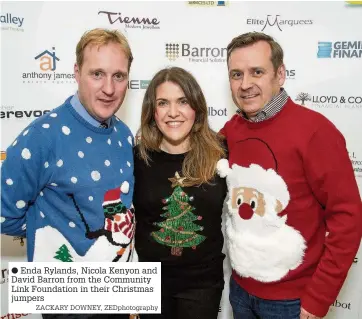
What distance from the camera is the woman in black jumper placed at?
1462 mm

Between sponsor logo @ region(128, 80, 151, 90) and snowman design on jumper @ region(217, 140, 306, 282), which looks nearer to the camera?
snowman design on jumper @ region(217, 140, 306, 282)

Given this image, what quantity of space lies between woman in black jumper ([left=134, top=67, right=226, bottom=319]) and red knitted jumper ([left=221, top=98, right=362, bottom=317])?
192mm

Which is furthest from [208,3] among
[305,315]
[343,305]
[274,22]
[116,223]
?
[343,305]

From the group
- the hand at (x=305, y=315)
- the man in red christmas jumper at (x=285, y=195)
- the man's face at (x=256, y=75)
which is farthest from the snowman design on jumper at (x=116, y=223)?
the hand at (x=305, y=315)

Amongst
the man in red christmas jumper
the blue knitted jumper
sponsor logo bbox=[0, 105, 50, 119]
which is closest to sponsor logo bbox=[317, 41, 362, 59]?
the man in red christmas jumper

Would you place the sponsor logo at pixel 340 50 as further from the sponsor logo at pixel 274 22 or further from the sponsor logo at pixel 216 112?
the sponsor logo at pixel 216 112

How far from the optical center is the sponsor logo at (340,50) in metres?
1.89

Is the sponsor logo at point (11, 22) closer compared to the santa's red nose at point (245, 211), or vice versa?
the santa's red nose at point (245, 211)

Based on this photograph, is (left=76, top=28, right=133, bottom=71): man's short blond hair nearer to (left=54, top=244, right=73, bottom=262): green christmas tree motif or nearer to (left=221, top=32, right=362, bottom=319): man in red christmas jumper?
(left=221, top=32, right=362, bottom=319): man in red christmas jumper

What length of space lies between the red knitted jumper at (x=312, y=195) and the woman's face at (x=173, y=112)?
26 centimetres

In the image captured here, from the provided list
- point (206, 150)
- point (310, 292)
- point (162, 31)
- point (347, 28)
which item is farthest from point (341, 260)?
point (162, 31)

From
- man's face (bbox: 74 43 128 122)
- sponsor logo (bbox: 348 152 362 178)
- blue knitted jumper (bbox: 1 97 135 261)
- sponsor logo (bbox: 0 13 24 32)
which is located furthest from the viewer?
sponsor logo (bbox: 348 152 362 178)

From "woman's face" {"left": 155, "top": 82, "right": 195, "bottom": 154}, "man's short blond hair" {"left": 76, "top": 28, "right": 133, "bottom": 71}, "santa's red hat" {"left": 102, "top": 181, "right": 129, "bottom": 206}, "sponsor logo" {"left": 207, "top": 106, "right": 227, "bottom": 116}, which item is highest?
"man's short blond hair" {"left": 76, "top": 28, "right": 133, "bottom": 71}

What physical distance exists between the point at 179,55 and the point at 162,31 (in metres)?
0.16
